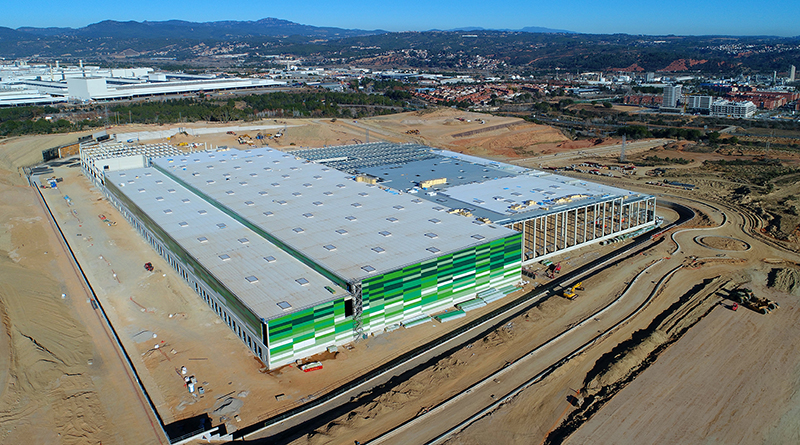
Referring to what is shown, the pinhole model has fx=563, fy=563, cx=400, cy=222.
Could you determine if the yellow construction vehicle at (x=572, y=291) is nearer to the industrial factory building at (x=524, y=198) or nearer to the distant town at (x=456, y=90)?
the industrial factory building at (x=524, y=198)

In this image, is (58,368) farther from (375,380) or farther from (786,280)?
(786,280)

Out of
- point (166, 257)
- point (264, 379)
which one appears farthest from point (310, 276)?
point (166, 257)

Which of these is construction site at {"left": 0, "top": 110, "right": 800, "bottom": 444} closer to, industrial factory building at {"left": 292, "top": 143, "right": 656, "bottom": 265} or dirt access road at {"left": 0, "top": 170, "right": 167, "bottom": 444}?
dirt access road at {"left": 0, "top": 170, "right": 167, "bottom": 444}

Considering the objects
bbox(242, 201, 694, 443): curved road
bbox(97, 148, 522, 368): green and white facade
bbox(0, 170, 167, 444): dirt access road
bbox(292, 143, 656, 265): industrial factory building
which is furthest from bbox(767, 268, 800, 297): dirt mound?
bbox(0, 170, 167, 444): dirt access road

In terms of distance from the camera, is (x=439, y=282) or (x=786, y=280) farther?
(x=786, y=280)

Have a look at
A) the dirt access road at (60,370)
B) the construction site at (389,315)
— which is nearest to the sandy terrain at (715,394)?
the construction site at (389,315)

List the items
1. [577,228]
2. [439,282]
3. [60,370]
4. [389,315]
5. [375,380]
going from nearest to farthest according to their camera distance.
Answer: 1. [60,370]
2. [375,380]
3. [389,315]
4. [439,282]
5. [577,228]

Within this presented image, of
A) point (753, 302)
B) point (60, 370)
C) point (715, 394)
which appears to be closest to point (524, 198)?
point (753, 302)
